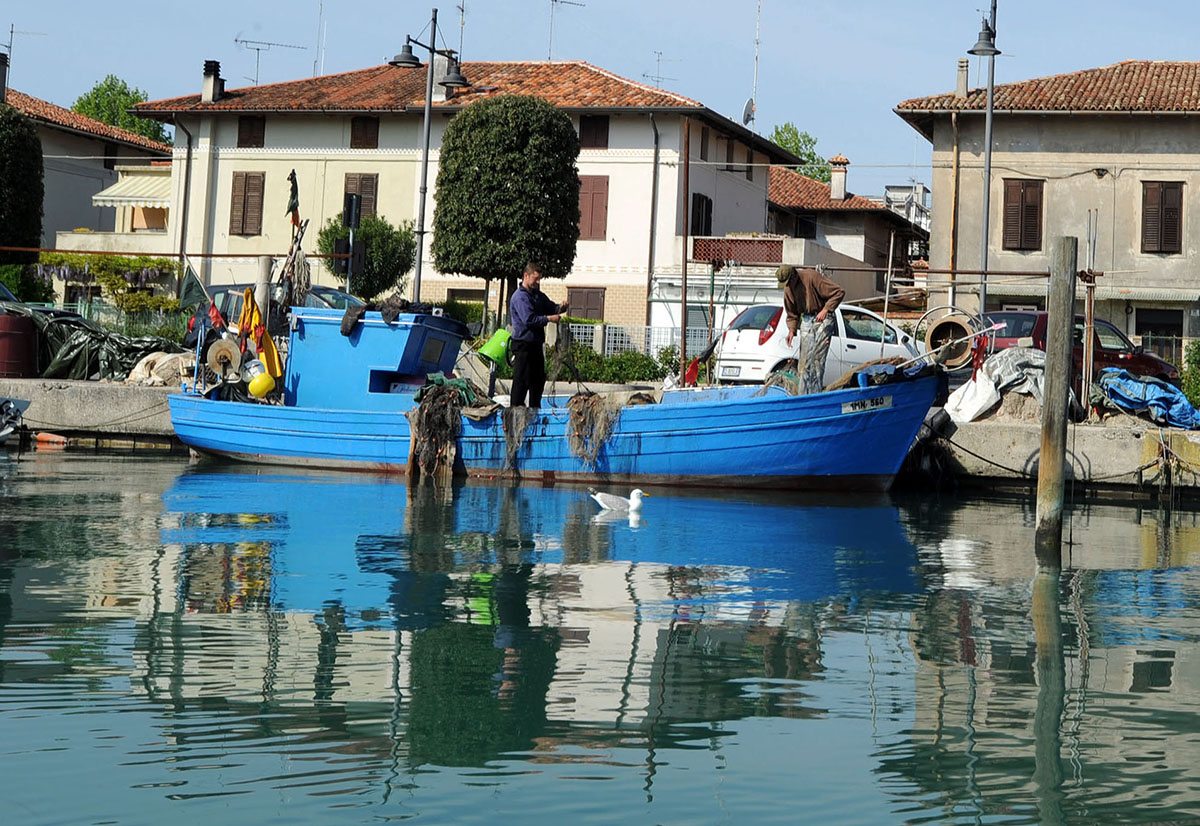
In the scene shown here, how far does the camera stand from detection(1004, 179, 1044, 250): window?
35.1 metres

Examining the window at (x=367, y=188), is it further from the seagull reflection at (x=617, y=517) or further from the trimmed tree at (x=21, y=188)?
the seagull reflection at (x=617, y=517)

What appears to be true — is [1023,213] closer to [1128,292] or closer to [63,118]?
[1128,292]

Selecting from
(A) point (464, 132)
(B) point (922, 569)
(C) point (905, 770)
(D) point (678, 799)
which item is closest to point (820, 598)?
(B) point (922, 569)

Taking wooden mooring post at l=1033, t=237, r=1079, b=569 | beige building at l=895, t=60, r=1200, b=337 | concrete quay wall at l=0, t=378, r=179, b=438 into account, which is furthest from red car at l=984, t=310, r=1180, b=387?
concrete quay wall at l=0, t=378, r=179, b=438

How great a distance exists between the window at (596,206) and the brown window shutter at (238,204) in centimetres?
1044

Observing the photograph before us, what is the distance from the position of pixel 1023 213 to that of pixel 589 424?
20779 mm

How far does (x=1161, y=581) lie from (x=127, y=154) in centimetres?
4690

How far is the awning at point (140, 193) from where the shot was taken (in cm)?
4378

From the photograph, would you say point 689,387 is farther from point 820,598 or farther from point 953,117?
point 953,117

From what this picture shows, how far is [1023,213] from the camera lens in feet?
115

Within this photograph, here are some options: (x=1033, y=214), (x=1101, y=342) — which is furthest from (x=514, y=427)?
(x=1033, y=214)

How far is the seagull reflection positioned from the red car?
31.4 feet

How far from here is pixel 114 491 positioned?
15.7m

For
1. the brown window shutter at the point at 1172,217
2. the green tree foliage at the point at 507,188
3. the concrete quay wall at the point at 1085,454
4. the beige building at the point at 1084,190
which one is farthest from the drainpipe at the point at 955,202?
the concrete quay wall at the point at 1085,454
